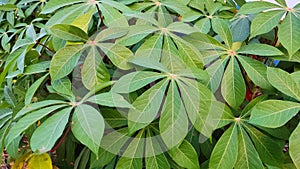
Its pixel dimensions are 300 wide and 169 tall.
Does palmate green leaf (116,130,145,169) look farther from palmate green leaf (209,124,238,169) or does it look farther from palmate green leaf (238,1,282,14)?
palmate green leaf (238,1,282,14)

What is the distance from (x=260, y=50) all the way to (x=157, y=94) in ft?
0.78

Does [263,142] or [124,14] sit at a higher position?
[124,14]

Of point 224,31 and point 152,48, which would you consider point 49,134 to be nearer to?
point 152,48

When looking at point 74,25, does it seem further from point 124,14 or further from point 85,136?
point 85,136

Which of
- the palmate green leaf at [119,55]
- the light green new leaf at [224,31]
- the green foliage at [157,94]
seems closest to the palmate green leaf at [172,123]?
the green foliage at [157,94]

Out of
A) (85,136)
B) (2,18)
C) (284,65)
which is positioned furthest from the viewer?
(2,18)

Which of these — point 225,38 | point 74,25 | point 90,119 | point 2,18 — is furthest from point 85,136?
point 2,18

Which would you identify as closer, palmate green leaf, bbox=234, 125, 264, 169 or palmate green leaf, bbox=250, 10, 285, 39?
palmate green leaf, bbox=234, 125, 264, 169

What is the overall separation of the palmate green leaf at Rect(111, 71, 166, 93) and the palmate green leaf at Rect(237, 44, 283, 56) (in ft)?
0.64

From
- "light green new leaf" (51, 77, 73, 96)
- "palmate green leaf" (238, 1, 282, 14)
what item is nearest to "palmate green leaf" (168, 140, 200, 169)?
"light green new leaf" (51, 77, 73, 96)

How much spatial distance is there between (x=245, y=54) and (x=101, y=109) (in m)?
0.33

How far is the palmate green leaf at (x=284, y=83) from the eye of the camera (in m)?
0.62

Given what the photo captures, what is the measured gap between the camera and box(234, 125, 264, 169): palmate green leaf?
61 centimetres

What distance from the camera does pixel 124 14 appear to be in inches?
28.1
